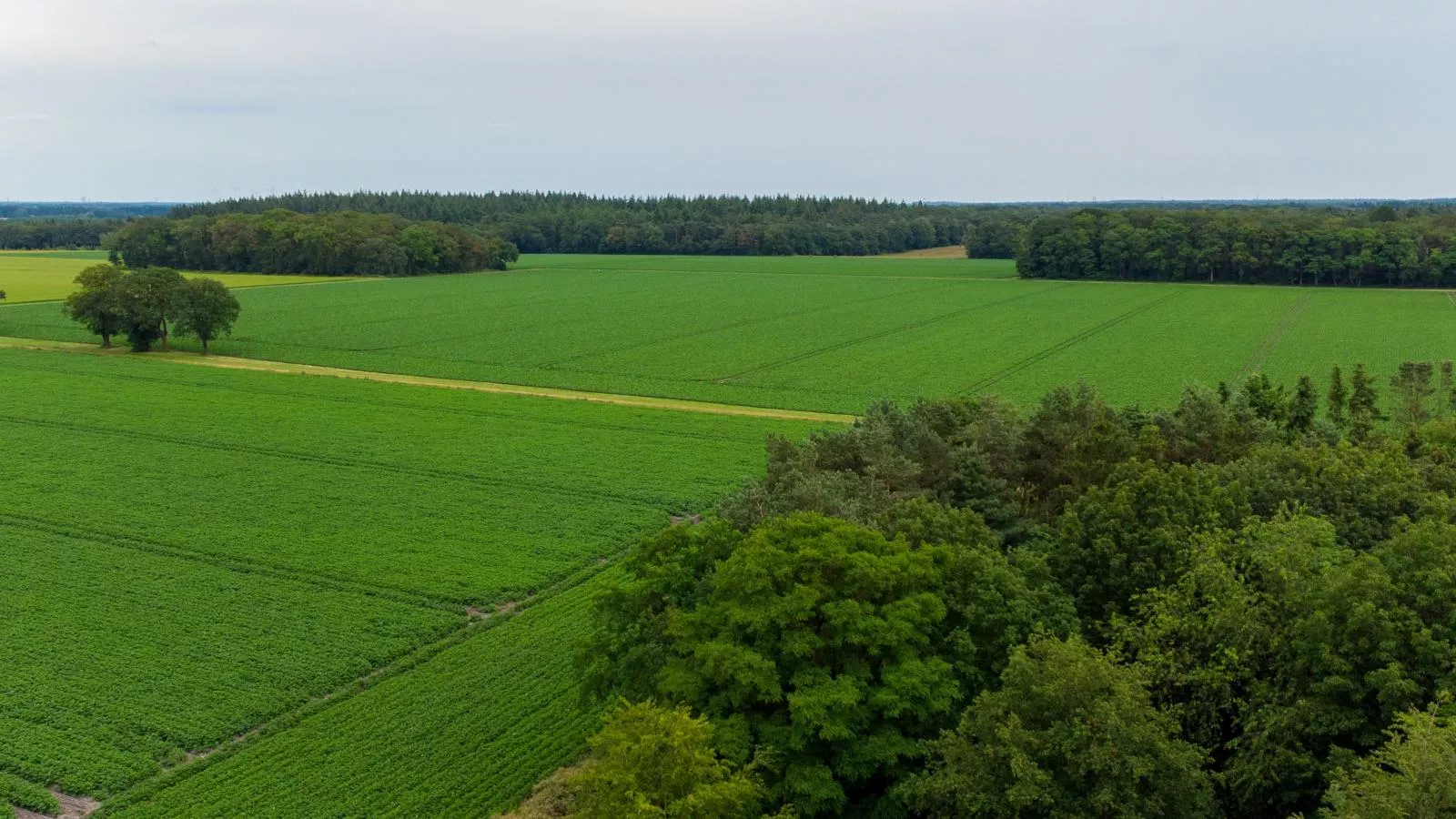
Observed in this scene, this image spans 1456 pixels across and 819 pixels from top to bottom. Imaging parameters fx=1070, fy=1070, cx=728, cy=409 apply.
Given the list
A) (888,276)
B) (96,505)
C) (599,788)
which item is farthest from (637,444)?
(888,276)

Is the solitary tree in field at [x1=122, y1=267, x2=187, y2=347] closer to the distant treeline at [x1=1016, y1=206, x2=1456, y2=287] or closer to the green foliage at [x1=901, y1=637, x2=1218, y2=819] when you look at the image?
the green foliage at [x1=901, y1=637, x2=1218, y2=819]

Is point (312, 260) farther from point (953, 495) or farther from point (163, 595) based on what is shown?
point (953, 495)

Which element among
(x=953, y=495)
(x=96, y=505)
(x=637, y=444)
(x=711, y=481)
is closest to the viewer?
(x=953, y=495)

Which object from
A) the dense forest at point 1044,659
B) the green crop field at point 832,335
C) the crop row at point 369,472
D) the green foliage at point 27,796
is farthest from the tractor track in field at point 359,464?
the green foliage at point 27,796

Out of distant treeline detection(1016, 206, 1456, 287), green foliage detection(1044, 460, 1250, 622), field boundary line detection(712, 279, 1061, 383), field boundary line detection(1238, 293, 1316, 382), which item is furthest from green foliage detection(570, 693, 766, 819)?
distant treeline detection(1016, 206, 1456, 287)

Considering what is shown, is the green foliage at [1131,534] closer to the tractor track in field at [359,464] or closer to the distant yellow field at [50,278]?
the tractor track in field at [359,464]

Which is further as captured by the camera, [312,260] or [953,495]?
[312,260]

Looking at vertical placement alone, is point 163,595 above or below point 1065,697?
below
